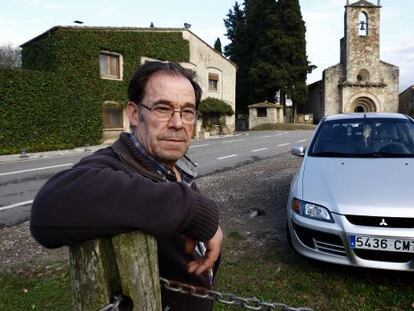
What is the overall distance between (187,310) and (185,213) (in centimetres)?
55

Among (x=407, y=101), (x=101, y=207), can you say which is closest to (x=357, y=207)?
(x=101, y=207)

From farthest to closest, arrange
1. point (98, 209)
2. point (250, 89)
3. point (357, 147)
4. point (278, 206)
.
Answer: point (250, 89) < point (278, 206) < point (357, 147) < point (98, 209)

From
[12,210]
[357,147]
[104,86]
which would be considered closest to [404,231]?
[357,147]

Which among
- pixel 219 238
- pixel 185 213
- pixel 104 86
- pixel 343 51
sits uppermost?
pixel 343 51

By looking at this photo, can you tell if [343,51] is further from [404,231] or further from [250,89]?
[404,231]

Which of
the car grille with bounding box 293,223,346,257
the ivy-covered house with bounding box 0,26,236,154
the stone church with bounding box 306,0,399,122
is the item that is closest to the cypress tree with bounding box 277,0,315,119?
the stone church with bounding box 306,0,399,122

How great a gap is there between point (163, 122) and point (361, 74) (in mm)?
49814

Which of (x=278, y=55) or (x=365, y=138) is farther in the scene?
(x=278, y=55)

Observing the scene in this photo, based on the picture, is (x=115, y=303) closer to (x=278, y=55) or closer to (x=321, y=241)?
(x=321, y=241)

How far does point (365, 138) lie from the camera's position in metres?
5.12

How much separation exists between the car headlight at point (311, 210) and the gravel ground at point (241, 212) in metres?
1.17

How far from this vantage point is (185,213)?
1138 mm

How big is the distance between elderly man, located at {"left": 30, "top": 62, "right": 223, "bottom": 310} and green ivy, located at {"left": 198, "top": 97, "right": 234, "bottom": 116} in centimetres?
2865

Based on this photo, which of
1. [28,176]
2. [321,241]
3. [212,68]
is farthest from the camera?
[212,68]
